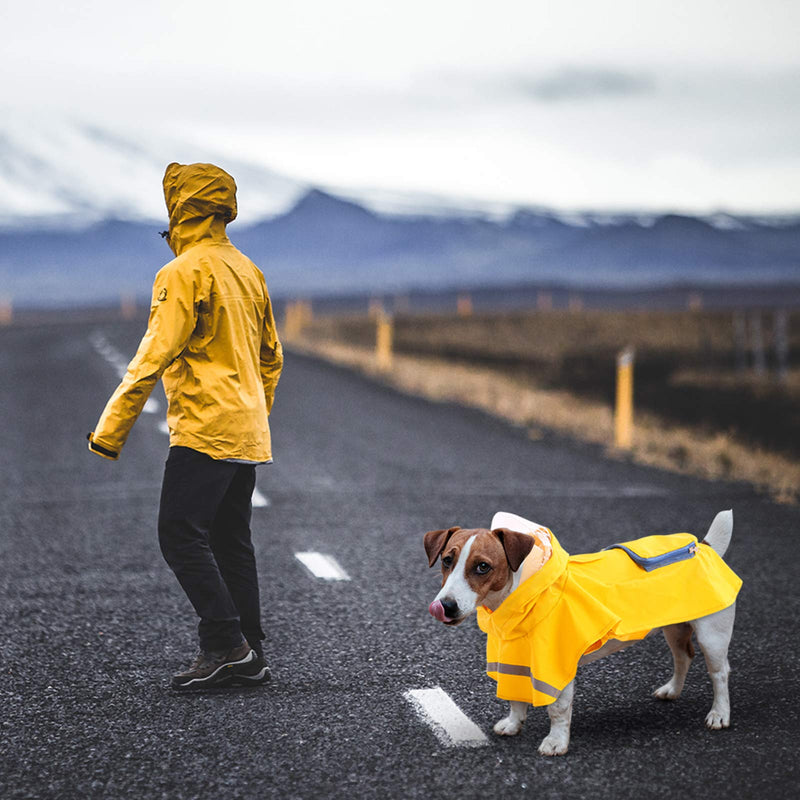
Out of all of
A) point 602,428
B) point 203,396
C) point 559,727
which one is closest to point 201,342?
point 203,396

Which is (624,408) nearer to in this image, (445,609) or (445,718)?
(445,718)

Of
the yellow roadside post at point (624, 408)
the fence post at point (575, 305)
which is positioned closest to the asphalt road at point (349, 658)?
the yellow roadside post at point (624, 408)

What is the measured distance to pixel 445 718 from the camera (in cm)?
423

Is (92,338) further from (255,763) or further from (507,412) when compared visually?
(255,763)

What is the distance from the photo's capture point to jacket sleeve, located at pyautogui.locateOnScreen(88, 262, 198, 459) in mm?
4352

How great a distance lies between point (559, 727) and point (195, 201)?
2.43 m

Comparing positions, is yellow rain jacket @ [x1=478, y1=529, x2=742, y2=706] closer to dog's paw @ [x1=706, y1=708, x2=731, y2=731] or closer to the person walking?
dog's paw @ [x1=706, y1=708, x2=731, y2=731]

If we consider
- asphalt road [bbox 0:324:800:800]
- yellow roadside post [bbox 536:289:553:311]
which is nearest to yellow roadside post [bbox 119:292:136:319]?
yellow roadside post [bbox 536:289:553:311]

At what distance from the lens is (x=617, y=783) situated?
366 centimetres

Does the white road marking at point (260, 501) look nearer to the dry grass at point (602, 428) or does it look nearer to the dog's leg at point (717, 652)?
the dry grass at point (602, 428)

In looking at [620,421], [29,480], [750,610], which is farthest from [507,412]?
[750,610]

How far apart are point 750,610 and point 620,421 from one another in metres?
6.64

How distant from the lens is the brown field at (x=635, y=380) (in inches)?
518

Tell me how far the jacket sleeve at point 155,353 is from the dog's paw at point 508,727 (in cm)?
175
